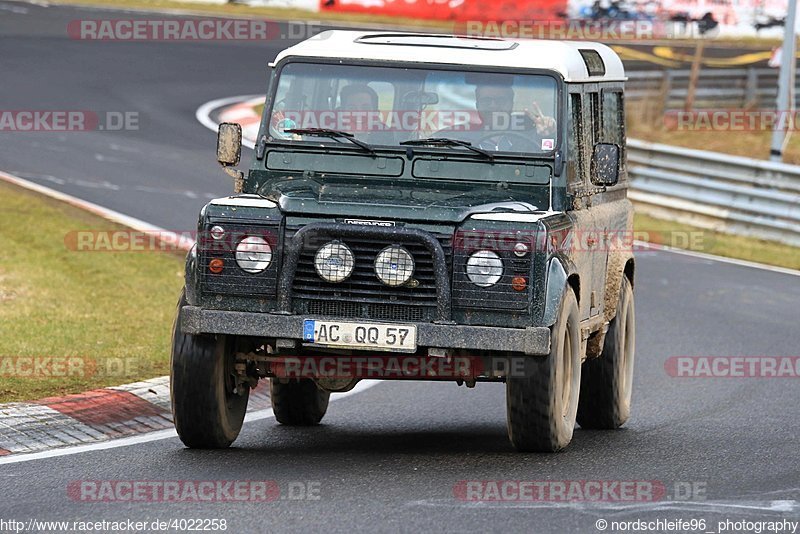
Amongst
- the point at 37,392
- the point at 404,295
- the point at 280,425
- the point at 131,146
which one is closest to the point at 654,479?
the point at 404,295

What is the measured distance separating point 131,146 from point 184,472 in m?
17.4

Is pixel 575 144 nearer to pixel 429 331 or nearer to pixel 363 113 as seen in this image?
pixel 363 113

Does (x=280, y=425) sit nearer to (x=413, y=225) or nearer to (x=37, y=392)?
(x=37, y=392)

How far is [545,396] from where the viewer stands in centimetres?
854

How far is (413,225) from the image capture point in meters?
8.47

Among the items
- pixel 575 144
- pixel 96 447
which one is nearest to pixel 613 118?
pixel 575 144

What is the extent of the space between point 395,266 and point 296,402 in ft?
7.53

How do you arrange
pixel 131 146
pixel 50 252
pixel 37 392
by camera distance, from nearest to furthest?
pixel 37 392, pixel 50 252, pixel 131 146

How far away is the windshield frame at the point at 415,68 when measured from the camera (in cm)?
952

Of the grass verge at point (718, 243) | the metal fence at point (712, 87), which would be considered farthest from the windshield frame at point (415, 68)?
the metal fence at point (712, 87)

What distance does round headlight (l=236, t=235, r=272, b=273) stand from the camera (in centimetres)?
856

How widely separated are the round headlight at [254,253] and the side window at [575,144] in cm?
207

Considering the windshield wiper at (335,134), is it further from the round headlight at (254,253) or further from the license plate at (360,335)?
the license plate at (360,335)

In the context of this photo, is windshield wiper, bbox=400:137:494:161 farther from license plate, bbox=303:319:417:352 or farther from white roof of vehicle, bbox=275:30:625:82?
license plate, bbox=303:319:417:352
